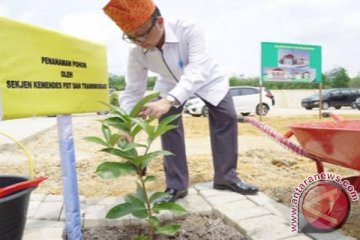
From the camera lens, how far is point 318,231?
7.48 ft

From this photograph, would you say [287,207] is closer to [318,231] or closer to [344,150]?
[318,231]

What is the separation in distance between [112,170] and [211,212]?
3.36ft

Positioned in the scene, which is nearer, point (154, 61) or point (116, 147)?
Answer: point (116, 147)

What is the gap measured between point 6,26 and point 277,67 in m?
12.8

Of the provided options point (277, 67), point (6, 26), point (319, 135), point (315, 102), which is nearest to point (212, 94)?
point (319, 135)

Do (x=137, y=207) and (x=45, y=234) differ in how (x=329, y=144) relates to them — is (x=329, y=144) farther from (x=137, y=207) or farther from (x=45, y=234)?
(x=45, y=234)

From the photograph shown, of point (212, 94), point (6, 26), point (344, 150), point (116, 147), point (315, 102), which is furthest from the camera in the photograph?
point (315, 102)

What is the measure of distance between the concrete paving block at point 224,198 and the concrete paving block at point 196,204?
0.04 m

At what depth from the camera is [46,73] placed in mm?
1979

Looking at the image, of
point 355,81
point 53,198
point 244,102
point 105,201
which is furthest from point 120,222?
point 355,81

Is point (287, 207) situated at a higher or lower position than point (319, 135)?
lower

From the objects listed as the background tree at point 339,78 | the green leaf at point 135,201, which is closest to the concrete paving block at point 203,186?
the green leaf at point 135,201

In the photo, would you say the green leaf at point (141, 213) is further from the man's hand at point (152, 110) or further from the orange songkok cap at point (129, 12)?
the orange songkok cap at point (129, 12)

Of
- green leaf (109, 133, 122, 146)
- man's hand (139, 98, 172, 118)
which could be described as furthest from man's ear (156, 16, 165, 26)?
green leaf (109, 133, 122, 146)
